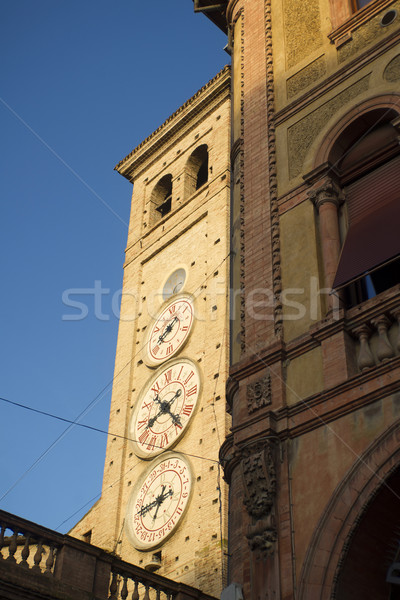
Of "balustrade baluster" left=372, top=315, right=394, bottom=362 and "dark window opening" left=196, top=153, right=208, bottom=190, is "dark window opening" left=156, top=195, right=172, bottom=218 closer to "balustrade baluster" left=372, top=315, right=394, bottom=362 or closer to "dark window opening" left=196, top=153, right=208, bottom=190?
"dark window opening" left=196, top=153, right=208, bottom=190

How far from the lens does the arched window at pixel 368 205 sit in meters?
10.4

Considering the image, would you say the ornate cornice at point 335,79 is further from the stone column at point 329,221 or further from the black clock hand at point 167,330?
the black clock hand at point 167,330

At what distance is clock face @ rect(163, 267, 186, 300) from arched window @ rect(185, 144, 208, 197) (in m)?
3.48

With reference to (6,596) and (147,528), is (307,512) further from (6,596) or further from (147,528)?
(147,528)

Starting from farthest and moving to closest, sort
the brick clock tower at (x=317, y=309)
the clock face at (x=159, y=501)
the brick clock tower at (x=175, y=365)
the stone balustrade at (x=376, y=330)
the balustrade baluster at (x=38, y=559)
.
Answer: the clock face at (x=159, y=501) → the brick clock tower at (x=175, y=365) → the balustrade baluster at (x=38, y=559) → the stone balustrade at (x=376, y=330) → the brick clock tower at (x=317, y=309)

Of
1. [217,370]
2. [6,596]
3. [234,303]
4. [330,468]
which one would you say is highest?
[217,370]

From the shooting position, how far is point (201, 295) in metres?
23.1

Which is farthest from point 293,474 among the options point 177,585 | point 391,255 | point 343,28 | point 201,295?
point 201,295

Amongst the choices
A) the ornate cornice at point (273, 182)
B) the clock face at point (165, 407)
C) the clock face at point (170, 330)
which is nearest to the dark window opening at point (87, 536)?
the clock face at point (165, 407)

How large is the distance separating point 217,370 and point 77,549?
9.90 meters

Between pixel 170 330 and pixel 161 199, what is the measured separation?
23.0 feet

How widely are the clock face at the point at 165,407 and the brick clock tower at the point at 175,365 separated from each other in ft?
0.12

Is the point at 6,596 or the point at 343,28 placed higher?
the point at 343,28

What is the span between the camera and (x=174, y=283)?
24641mm
